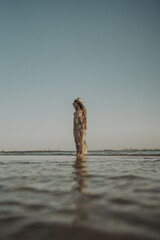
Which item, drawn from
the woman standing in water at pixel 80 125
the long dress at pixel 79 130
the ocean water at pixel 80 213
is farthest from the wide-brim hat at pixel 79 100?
the ocean water at pixel 80 213

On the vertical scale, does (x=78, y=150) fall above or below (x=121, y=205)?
above

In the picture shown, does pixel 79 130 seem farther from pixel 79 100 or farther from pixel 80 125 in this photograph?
pixel 79 100

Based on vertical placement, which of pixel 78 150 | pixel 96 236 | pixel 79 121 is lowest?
pixel 96 236

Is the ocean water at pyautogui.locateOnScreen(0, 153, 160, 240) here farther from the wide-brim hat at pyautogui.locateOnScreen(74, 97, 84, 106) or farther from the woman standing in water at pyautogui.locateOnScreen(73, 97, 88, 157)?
the wide-brim hat at pyautogui.locateOnScreen(74, 97, 84, 106)

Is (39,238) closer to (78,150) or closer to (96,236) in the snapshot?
(96,236)

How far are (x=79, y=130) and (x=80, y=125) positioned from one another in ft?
1.58

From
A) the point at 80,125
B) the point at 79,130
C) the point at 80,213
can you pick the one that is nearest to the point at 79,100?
the point at 80,125

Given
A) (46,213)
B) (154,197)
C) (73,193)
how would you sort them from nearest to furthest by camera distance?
(46,213) < (154,197) < (73,193)

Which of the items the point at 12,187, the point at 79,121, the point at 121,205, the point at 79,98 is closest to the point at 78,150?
the point at 79,121

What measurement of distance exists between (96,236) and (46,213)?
0.89m

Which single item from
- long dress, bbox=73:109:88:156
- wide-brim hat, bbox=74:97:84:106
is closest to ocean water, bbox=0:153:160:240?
long dress, bbox=73:109:88:156

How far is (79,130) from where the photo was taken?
21828mm

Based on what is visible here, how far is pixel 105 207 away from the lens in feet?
9.89

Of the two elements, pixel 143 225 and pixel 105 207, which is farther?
pixel 105 207
